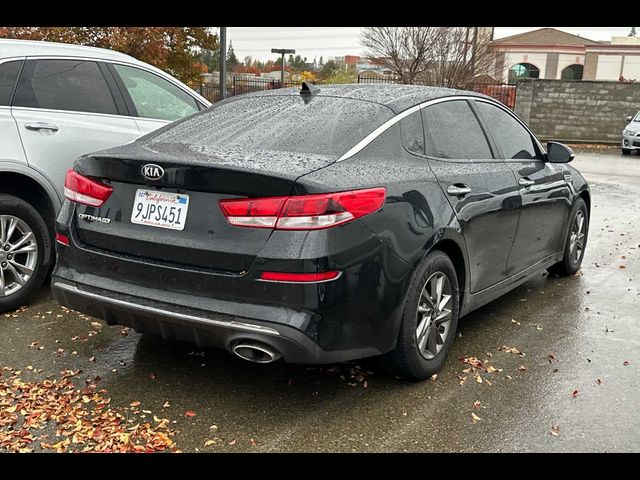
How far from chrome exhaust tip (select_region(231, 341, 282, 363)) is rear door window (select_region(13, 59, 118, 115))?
9.41 feet

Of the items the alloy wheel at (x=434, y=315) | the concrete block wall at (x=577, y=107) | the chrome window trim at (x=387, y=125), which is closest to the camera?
the chrome window trim at (x=387, y=125)

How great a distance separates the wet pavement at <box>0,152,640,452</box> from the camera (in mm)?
3232

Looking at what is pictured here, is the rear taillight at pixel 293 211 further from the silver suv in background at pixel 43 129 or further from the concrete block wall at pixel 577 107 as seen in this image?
the concrete block wall at pixel 577 107

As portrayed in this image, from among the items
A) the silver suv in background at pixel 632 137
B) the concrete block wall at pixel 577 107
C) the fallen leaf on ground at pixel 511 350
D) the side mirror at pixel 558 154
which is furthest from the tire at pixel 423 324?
the concrete block wall at pixel 577 107

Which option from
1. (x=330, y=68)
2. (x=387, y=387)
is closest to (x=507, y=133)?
(x=387, y=387)

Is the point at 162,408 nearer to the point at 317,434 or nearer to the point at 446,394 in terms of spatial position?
the point at 317,434

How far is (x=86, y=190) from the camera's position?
3.61m

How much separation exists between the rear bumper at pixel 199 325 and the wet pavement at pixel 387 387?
0.40 metres

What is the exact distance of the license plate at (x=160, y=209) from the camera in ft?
10.7

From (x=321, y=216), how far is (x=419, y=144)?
1.13 meters

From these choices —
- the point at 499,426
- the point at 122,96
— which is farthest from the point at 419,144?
the point at 122,96

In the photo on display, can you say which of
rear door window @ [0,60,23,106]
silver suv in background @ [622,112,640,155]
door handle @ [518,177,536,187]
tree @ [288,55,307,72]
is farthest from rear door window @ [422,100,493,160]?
tree @ [288,55,307,72]

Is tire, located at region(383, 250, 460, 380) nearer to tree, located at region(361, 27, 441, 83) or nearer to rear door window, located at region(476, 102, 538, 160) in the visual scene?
rear door window, located at region(476, 102, 538, 160)

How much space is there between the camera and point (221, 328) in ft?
10.2
